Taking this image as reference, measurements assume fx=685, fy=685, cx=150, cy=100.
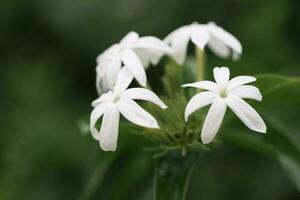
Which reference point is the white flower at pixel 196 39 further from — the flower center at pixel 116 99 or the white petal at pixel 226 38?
the flower center at pixel 116 99

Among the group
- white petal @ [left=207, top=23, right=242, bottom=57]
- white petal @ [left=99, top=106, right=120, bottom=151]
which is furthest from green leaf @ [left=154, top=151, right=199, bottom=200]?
white petal @ [left=207, top=23, right=242, bottom=57]

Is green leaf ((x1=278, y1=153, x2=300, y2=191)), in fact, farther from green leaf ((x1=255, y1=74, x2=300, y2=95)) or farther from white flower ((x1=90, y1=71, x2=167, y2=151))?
white flower ((x1=90, y1=71, x2=167, y2=151))

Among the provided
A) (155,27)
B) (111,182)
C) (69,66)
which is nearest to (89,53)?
(69,66)

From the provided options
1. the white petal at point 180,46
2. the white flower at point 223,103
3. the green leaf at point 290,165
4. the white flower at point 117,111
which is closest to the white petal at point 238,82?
the white flower at point 223,103

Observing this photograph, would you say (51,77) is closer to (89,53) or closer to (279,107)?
(89,53)

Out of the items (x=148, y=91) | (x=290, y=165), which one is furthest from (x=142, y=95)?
(x=290, y=165)

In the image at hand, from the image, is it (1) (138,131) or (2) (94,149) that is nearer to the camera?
(1) (138,131)

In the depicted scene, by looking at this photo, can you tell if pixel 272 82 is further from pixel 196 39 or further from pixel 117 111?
pixel 117 111
